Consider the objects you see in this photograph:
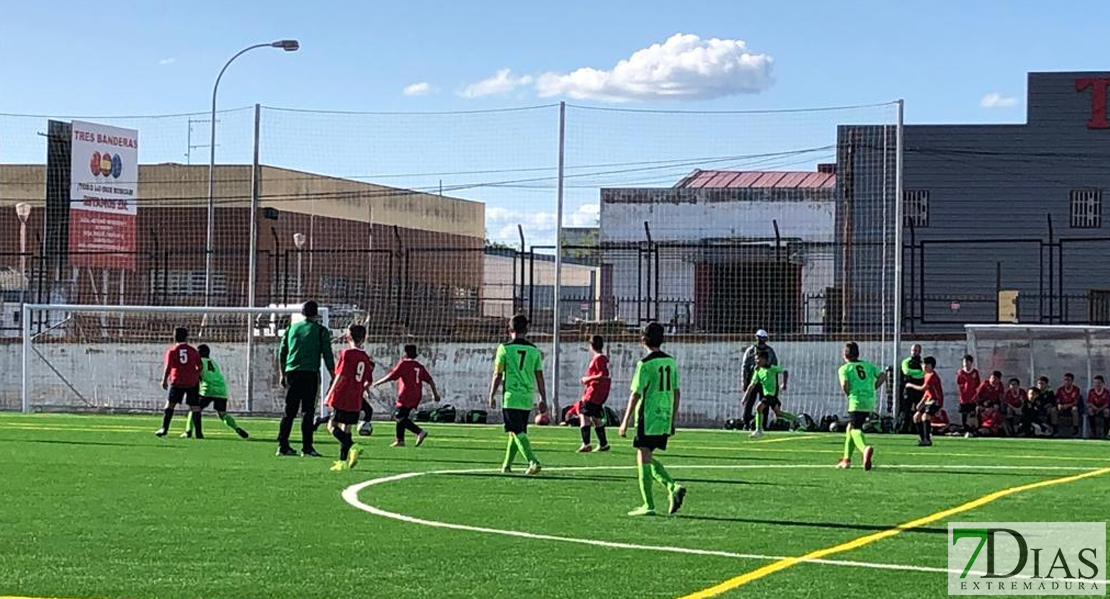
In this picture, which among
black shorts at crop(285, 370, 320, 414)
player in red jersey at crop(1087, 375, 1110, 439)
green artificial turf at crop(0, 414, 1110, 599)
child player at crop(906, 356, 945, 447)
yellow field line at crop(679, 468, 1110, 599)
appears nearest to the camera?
yellow field line at crop(679, 468, 1110, 599)

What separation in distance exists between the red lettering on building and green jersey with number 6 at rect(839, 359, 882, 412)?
33020 millimetres

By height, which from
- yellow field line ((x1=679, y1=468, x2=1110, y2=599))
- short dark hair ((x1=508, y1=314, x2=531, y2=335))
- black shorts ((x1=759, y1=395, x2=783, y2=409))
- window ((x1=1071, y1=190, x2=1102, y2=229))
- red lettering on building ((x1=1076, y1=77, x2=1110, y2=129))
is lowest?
yellow field line ((x1=679, y1=468, x2=1110, y2=599))

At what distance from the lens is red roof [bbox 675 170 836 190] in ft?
177

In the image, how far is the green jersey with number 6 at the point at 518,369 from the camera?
18.4 metres

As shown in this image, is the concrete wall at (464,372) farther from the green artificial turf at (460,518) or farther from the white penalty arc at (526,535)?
the white penalty arc at (526,535)

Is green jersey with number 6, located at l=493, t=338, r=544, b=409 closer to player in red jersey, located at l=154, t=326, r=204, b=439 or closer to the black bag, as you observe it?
player in red jersey, located at l=154, t=326, r=204, b=439

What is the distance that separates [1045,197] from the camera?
166ft

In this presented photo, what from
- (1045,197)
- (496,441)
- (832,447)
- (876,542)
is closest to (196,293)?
(496,441)

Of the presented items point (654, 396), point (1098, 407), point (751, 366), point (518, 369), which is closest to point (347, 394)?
point (518, 369)

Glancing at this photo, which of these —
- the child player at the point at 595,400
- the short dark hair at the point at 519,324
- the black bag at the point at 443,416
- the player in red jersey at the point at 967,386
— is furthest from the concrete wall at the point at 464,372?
the short dark hair at the point at 519,324

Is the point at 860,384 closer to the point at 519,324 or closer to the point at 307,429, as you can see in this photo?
the point at 519,324

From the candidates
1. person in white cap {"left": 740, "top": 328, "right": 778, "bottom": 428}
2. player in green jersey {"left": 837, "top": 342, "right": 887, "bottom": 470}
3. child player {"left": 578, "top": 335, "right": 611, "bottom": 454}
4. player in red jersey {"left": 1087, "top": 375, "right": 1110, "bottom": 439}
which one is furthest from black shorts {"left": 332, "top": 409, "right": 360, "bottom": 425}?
player in red jersey {"left": 1087, "top": 375, "right": 1110, "bottom": 439}

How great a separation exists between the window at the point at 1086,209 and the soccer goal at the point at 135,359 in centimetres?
2589

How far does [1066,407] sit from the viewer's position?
3127 cm
